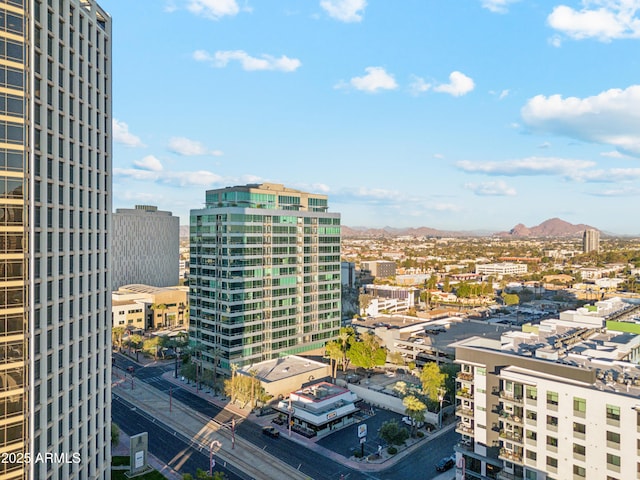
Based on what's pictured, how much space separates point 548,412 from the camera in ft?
177

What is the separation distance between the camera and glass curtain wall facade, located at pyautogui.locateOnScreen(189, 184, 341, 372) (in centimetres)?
10219

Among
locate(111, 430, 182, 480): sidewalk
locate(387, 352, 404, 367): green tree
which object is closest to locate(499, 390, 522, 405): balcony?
locate(111, 430, 182, 480): sidewalk

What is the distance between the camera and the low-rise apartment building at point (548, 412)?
49.4 metres

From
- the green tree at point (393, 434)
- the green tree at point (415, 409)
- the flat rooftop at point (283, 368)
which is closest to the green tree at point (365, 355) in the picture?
the flat rooftop at point (283, 368)

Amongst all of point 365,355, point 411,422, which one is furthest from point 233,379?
point 411,422

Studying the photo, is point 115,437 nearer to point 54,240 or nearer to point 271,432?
point 271,432

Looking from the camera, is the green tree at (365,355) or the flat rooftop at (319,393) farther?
the green tree at (365,355)

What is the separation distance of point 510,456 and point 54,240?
58.1 metres

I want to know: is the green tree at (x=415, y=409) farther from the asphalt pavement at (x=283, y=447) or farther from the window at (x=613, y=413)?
the window at (x=613, y=413)

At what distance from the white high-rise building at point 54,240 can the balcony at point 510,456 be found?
4974 cm

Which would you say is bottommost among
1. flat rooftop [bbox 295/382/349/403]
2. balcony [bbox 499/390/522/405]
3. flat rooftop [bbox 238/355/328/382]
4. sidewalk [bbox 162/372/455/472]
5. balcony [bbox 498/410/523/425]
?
sidewalk [bbox 162/372/455/472]

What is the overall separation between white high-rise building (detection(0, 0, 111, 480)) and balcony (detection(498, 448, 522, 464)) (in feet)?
163

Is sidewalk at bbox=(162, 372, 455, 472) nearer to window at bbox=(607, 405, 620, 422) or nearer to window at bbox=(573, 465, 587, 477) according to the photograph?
window at bbox=(573, 465, 587, 477)

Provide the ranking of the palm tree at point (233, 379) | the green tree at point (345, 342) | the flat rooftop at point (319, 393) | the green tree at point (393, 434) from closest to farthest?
the green tree at point (393, 434)
the flat rooftop at point (319, 393)
the palm tree at point (233, 379)
the green tree at point (345, 342)
